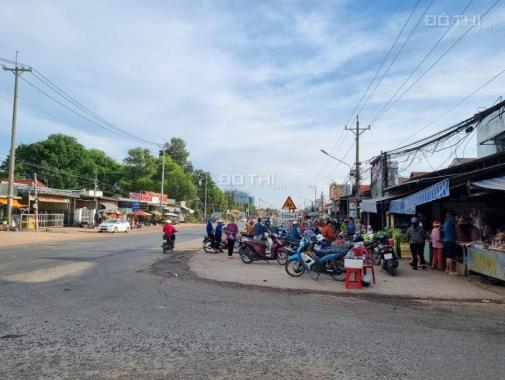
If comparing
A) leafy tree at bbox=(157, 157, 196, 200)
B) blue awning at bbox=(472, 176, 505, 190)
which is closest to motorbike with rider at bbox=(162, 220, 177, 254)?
blue awning at bbox=(472, 176, 505, 190)

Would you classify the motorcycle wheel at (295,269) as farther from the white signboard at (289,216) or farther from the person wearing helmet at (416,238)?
the white signboard at (289,216)

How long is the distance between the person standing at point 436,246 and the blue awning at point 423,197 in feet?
2.90

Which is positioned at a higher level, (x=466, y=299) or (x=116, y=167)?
(x=116, y=167)

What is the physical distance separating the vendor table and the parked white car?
35.8 m

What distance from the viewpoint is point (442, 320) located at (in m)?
7.36

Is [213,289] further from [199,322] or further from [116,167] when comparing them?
[116,167]

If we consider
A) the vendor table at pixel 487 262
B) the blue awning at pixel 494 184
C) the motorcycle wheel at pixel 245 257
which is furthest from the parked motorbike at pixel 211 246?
the blue awning at pixel 494 184

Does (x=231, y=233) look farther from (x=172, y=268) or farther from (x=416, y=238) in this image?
(x=416, y=238)

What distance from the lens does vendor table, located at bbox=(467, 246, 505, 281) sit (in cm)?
1053

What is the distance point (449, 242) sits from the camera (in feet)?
42.2

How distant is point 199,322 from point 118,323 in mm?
1183

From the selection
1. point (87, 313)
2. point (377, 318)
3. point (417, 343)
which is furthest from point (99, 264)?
point (417, 343)

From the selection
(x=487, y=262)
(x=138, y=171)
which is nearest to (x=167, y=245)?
(x=487, y=262)

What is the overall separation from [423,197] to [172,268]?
26.9 ft
